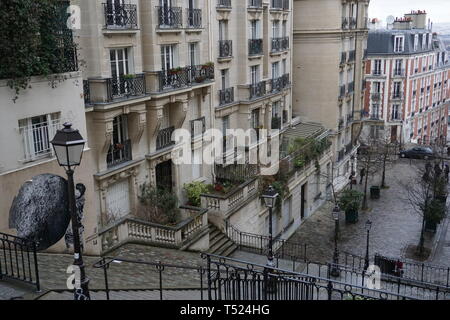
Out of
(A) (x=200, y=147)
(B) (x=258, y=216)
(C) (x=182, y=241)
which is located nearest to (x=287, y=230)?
(B) (x=258, y=216)

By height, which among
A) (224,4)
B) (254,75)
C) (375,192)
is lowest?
(375,192)

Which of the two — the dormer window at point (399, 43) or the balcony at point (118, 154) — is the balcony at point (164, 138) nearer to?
the balcony at point (118, 154)

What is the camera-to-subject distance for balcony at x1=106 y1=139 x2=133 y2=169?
18281mm

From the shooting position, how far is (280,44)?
30000 mm

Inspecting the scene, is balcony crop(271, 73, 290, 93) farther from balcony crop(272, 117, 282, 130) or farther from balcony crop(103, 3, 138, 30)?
balcony crop(103, 3, 138, 30)

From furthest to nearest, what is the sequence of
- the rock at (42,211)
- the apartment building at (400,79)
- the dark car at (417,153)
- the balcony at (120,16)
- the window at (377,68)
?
the window at (377,68) < the apartment building at (400,79) < the dark car at (417,153) < the balcony at (120,16) < the rock at (42,211)

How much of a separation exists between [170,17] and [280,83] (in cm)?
1181

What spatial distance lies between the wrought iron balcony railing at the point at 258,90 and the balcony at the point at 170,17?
720 cm

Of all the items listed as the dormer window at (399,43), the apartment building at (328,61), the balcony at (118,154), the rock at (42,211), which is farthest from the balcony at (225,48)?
the dormer window at (399,43)

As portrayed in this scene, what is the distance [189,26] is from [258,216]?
9.45 m

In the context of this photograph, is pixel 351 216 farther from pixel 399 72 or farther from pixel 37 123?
pixel 399 72

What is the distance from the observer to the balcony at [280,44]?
29.2 m

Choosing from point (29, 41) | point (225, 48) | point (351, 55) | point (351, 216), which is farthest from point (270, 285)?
point (351, 55)

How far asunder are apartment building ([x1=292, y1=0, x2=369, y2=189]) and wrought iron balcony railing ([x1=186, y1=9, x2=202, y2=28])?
14197 mm
